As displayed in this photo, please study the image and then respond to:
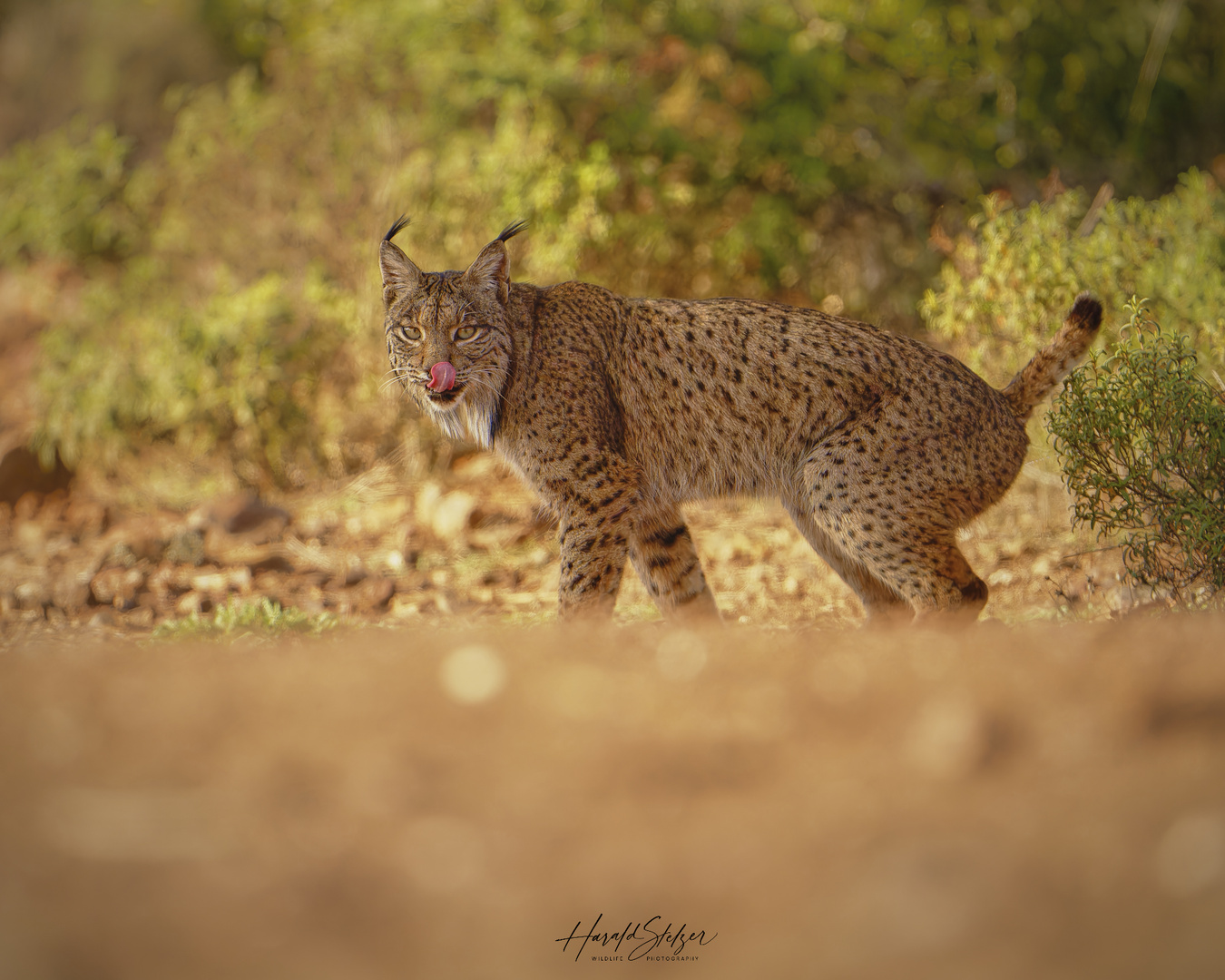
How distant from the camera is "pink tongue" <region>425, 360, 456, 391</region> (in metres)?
5.02

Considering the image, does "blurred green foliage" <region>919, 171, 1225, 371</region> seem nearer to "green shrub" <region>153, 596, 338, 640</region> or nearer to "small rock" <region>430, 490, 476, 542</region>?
"small rock" <region>430, 490, 476, 542</region>

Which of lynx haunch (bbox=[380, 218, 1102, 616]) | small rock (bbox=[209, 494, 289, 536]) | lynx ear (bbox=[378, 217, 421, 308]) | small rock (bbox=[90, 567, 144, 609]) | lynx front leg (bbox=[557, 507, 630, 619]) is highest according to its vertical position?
lynx ear (bbox=[378, 217, 421, 308])

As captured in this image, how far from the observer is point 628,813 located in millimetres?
2377

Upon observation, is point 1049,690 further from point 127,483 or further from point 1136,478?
point 127,483

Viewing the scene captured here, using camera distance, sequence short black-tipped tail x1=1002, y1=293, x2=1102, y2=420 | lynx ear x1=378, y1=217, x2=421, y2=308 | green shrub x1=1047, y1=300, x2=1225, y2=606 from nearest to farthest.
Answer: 1. green shrub x1=1047, y1=300, x2=1225, y2=606
2. short black-tipped tail x1=1002, y1=293, x2=1102, y2=420
3. lynx ear x1=378, y1=217, x2=421, y2=308

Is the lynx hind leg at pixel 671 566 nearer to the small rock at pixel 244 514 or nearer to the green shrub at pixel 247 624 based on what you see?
the green shrub at pixel 247 624

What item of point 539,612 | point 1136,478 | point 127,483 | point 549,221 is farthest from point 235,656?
point 127,483

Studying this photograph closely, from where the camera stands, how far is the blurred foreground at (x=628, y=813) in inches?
79.5

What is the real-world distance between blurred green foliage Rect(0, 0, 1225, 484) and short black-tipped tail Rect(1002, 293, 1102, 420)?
10.6 feet

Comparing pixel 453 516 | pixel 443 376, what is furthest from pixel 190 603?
pixel 443 376

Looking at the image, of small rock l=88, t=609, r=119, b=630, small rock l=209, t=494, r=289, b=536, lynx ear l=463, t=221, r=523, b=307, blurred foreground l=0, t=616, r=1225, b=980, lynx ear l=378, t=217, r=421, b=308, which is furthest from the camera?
small rock l=209, t=494, r=289, b=536

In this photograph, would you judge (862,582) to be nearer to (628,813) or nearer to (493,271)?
(493,271)

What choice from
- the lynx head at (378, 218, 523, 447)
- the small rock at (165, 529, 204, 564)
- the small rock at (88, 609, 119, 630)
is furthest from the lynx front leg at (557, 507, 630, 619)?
the small rock at (165, 529, 204, 564)

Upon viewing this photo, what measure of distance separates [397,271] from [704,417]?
5.36 feet
